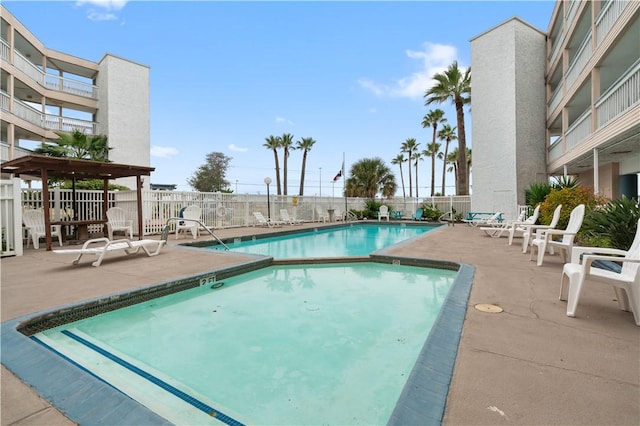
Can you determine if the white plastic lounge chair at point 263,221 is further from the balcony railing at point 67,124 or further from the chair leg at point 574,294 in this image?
the balcony railing at point 67,124

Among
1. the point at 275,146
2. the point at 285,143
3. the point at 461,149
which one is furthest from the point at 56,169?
the point at 285,143

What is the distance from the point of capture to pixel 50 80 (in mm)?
19141

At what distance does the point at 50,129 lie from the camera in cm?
1872

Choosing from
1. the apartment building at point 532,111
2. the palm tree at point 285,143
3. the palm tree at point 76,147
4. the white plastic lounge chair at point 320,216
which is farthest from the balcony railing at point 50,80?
the apartment building at point 532,111

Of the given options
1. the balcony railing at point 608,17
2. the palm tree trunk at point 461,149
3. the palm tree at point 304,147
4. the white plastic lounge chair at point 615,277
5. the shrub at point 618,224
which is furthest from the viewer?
the palm tree at point 304,147

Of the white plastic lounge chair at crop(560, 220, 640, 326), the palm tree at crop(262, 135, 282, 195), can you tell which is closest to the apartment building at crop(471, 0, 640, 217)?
the white plastic lounge chair at crop(560, 220, 640, 326)

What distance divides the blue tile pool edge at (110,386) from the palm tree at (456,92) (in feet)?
60.9

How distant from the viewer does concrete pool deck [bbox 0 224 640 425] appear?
1.63 metres

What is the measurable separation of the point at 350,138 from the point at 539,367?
27035 mm

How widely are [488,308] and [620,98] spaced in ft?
29.1

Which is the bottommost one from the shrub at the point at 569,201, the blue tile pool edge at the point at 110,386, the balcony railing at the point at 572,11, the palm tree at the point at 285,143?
the blue tile pool edge at the point at 110,386

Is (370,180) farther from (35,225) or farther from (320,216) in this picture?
(35,225)

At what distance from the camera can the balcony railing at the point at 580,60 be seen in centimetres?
1042

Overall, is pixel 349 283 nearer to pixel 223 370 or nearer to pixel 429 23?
pixel 223 370
